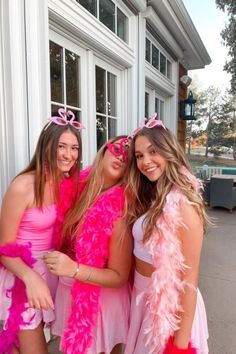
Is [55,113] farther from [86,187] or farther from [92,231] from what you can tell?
[92,231]

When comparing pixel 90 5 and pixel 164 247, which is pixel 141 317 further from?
pixel 90 5

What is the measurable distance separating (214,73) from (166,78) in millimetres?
25912

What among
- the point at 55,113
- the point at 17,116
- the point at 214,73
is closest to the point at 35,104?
the point at 17,116

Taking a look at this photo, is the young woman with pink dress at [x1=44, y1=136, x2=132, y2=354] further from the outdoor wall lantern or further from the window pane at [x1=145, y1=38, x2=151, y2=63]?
the outdoor wall lantern

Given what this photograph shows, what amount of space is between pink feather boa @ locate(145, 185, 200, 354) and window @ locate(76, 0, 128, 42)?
233 centimetres

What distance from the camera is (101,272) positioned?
1.31 m

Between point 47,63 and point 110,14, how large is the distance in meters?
1.58

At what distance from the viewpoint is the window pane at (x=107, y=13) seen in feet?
10.00

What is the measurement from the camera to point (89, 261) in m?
1.32

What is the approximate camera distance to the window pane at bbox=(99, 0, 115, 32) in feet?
10.00

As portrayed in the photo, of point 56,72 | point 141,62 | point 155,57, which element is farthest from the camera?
point 155,57

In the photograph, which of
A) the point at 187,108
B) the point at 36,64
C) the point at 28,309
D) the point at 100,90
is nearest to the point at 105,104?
the point at 100,90

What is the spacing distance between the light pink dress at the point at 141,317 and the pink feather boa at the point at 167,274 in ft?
0.26

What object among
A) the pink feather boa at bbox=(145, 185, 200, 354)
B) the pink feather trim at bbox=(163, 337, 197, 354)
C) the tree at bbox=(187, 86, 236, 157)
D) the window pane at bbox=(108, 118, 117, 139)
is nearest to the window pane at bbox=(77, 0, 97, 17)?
the window pane at bbox=(108, 118, 117, 139)
